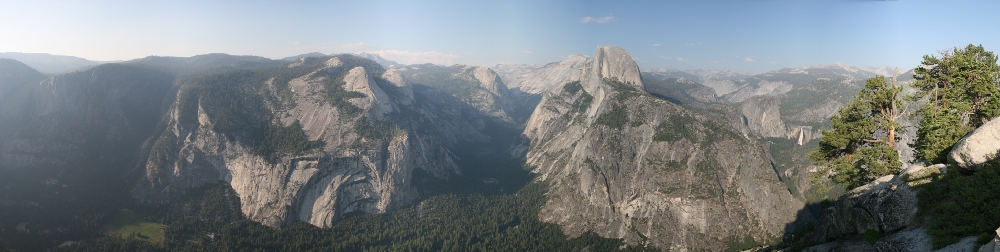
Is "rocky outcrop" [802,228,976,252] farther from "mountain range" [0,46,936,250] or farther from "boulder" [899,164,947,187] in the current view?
"mountain range" [0,46,936,250]

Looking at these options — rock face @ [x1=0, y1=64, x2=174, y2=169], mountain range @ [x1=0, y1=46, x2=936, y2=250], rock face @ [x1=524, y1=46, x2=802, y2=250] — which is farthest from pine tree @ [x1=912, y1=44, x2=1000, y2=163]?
rock face @ [x1=0, y1=64, x2=174, y2=169]

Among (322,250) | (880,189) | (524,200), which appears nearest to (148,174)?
(322,250)

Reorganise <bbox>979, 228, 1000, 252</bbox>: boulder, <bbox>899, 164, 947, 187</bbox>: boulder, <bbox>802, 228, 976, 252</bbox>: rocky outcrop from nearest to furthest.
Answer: <bbox>979, 228, 1000, 252</bbox>: boulder
<bbox>802, 228, 976, 252</bbox>: rocky outcrop
<bbox>899, 164, 947, 187</bbox>: boulder

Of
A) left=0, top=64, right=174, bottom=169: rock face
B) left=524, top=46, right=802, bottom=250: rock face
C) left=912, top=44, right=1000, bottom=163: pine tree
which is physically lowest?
left=524, top=46, right=802, bottom=250: rock face

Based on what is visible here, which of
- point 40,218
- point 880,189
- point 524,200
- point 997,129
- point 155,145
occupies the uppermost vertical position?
point 997,129

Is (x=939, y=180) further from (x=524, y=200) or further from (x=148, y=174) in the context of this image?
(x=148, y=174)

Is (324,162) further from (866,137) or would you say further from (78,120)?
(866,137)

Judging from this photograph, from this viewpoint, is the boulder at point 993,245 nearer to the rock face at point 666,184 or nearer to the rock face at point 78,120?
the rock face at point 666,184
